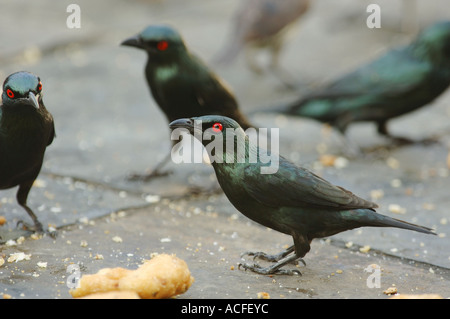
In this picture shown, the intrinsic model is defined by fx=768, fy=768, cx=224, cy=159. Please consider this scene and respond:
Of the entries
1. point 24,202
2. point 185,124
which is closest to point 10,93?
point 24,202

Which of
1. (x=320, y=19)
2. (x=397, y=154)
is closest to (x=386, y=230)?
(x=397, y=154)

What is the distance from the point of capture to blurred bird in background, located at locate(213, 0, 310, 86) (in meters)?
8.34

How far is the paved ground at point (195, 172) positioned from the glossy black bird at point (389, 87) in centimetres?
33

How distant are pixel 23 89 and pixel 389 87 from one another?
350 centimetres

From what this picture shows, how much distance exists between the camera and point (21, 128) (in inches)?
156

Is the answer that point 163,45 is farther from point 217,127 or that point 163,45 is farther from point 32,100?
point 217,127

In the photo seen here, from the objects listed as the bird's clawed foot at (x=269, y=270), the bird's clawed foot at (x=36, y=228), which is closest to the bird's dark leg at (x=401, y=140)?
the bird's clawed foot at (x=269, y=270)

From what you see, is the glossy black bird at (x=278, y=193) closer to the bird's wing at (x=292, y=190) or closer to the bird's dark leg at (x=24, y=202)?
the bird's wing at (x=292, y=190)

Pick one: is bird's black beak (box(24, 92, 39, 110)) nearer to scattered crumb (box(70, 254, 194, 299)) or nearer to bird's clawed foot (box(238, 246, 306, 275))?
scattered crumb (box(70, 254, 194, 299))

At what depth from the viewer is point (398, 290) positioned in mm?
3625

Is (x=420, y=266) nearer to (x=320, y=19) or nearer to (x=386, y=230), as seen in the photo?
(x=386, y=230)

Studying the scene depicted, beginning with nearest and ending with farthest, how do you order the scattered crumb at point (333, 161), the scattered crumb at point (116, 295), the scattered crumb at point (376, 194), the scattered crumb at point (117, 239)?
1. the scattered crumb at point (116, 295)
2. the scattered crumb at point (117, 239)
3. the scattered crumb at point (376, 194)
4. the scattered crumb at point (333, 161)

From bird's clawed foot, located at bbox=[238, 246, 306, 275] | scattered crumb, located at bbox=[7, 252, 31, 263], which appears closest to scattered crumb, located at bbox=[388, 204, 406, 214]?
bird's clawed foot, located at bbox=[238, 246, 306, 275]

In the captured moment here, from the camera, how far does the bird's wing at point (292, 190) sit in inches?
141
